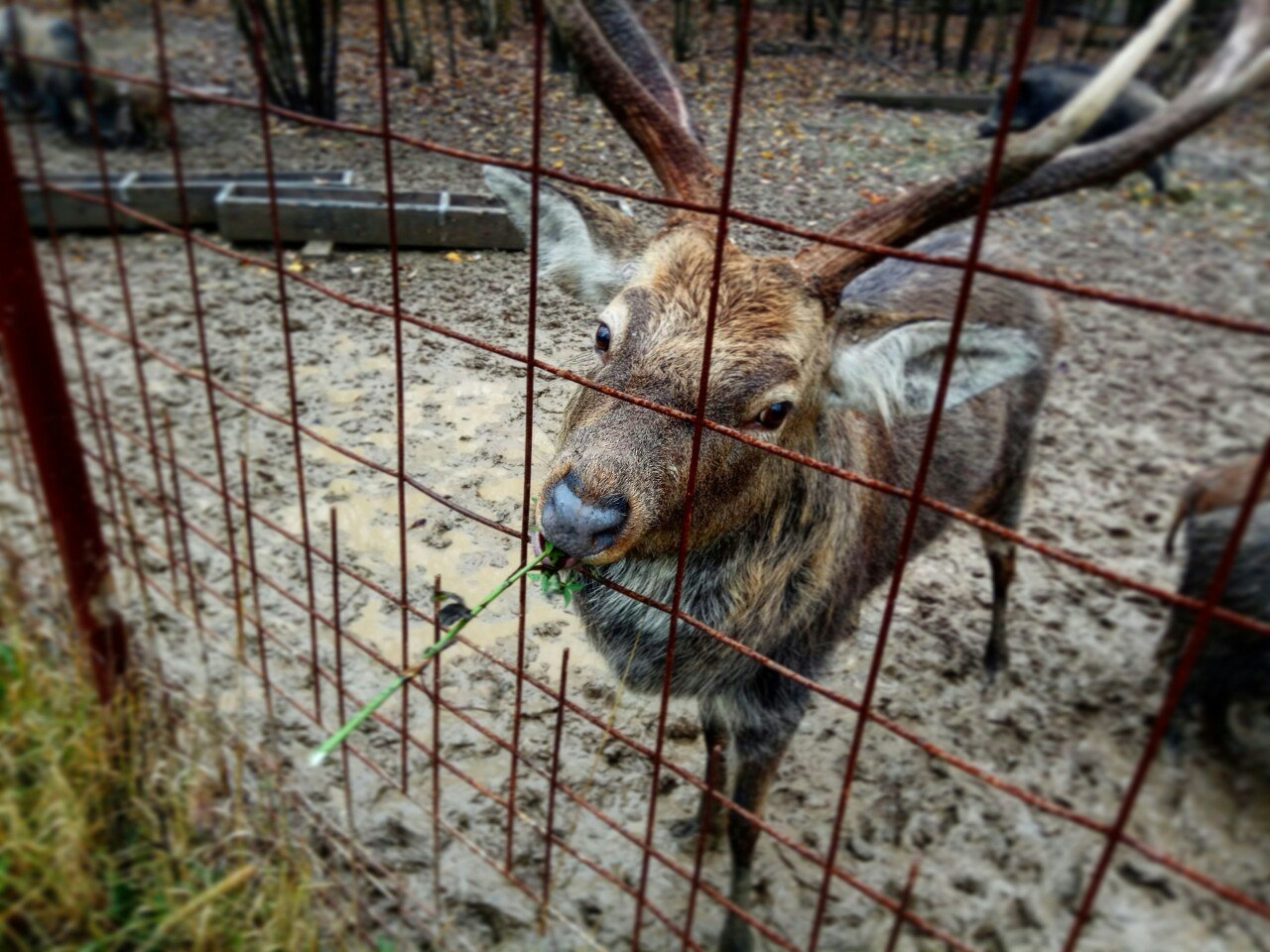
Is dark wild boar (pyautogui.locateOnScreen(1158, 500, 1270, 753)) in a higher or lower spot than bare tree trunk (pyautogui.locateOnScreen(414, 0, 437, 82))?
lower

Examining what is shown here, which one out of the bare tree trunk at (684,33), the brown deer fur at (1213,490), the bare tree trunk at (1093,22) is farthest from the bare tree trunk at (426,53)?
the brown deer fur at (1213,490)

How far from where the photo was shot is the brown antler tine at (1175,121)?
0.89 m

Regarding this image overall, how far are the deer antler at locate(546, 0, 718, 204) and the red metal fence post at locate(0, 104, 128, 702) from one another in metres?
1.57

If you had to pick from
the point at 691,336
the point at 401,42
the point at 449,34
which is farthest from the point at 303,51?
the point at 691,336

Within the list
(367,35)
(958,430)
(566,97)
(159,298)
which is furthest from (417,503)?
(159,298)

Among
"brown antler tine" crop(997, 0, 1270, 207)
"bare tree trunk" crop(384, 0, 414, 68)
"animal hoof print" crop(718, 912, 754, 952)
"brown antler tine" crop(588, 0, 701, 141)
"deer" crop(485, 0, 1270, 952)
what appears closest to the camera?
"brown antler tine" crop(997, 0, 1270, 207)

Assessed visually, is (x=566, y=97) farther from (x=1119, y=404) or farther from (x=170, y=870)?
(x=170, y=870)

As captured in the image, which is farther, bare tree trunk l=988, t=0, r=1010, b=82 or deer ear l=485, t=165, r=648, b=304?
deer ear l=485, t=165, r=648, b=304

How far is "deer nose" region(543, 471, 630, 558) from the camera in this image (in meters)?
1.44

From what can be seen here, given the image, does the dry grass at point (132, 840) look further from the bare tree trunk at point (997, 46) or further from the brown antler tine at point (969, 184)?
the bare tree trunk at point (997, 46)

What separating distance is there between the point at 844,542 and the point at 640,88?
1.16 metres

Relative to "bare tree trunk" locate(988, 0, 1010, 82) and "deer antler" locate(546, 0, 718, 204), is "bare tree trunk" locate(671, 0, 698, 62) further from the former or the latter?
"bare tree trunk" locate(988, 0, 1010, 82)

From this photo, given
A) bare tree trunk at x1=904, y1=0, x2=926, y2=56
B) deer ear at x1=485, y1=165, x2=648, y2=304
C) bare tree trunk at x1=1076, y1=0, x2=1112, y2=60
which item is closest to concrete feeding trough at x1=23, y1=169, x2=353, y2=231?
deer ear at x1=485, y1=165, x2=648, y2=304

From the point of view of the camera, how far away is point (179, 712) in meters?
2.77
